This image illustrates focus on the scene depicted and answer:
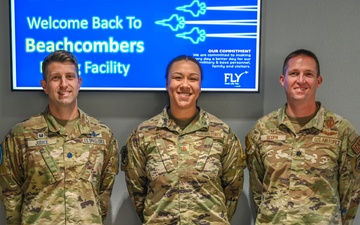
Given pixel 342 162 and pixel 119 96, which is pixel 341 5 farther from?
pixel 119 96

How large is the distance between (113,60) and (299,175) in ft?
4.54

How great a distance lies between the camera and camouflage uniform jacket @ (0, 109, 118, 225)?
2301 millimetres

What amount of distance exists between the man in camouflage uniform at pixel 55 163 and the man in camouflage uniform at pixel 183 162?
0.26m

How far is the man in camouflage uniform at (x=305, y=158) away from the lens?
2361mm

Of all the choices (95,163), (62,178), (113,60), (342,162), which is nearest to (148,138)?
(95,163)

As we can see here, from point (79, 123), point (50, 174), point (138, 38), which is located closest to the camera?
point (50, 174)

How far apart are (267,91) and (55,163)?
4.77 ft

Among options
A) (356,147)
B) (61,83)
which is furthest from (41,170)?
(356,147)

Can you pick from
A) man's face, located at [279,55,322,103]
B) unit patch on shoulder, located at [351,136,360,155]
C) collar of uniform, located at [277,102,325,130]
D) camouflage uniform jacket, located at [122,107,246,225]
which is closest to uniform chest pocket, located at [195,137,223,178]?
camouflage uniform jacket, located at [122,107,246,225]

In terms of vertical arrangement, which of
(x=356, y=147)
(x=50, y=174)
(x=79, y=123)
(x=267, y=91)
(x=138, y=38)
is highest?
(x=138, y=38)

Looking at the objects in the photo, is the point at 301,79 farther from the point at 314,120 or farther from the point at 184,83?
the point at 184,83

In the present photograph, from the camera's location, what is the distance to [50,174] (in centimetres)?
231

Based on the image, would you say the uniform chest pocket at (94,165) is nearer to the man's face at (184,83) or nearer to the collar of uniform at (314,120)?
the man's face at (184,83)

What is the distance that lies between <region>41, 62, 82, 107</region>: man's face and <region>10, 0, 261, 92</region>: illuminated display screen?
0.52 metres
